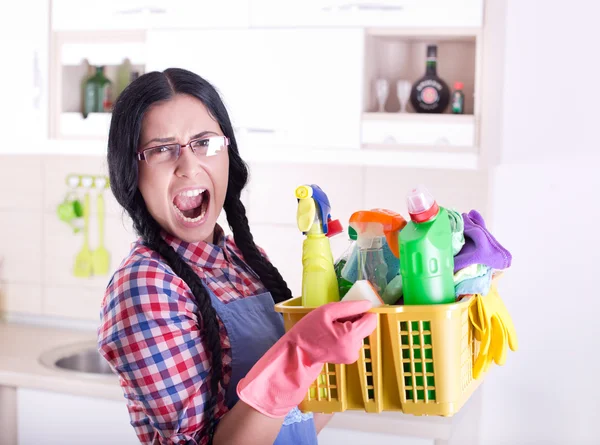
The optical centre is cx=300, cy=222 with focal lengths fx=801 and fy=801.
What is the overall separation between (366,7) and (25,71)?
1151mm

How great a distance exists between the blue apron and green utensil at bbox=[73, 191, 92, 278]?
5.49ft

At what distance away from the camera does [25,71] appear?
2588mm

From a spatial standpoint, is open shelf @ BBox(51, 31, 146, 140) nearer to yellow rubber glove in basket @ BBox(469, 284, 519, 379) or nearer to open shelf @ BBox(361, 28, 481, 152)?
open shelf @ BBox(361, 28, 481, 152)

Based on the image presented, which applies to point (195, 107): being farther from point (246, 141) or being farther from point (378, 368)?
point (246, 141)

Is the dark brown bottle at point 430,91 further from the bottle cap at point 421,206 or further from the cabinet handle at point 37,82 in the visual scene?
the bottle cap at point 421,206

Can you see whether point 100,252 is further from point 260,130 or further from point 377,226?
point 377,226

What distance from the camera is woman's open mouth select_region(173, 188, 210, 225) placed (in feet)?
4.45

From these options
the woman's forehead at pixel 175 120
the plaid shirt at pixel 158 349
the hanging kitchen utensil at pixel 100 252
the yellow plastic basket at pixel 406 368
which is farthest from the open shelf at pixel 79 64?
the yellow plastic basket at pixel 406 368

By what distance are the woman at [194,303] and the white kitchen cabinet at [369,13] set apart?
86cm

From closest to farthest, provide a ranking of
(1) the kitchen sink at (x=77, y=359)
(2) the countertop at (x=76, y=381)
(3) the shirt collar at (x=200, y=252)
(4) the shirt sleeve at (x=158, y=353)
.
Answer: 1. (4) the shirt sleeve at (x=158, y=353)
2. (3) the shirt collar at (x=200, y=252)
3. (2) the countertop at (x=76, y=381)
4. (1) the kitchen sink at (x=77, y=359)

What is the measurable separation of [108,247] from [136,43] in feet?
2.56

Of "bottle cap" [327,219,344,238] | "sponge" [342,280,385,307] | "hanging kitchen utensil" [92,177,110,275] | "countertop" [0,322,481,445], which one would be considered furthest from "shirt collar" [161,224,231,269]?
"hanging kitchen utensil" [92,177,110,275]

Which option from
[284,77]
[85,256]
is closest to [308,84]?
[284,77]

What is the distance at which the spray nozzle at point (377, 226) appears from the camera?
104 cm
